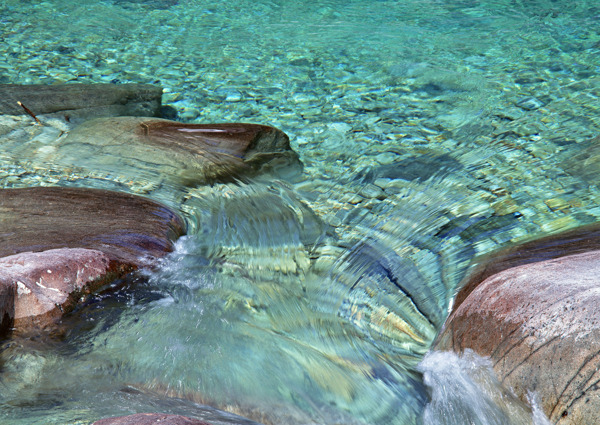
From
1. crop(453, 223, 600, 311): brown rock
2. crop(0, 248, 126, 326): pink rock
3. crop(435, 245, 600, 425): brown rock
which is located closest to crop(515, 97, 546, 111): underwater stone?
crop(453, 223, 600, 311): brown rock

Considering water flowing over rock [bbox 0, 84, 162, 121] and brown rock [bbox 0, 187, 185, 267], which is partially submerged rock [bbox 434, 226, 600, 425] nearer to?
brown rock [bbox 0, 187, 185, 267]

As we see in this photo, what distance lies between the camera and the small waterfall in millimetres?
2244

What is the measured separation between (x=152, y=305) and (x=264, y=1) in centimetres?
775

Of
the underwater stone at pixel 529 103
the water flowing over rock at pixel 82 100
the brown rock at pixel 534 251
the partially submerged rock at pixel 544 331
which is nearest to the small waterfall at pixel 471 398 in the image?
the partially submerged rock at pixel 544 331

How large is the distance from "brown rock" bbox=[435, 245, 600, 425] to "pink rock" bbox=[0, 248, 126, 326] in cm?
196

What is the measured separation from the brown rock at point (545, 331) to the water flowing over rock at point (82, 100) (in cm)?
443

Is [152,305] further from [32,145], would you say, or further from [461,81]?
[461,81]

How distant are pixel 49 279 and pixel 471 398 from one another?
7.20 feet

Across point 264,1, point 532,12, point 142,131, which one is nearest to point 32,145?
point 142,131

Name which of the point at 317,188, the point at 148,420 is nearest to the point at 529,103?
the point at 317,188

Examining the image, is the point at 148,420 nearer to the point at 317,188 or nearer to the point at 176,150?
the point at 317,188

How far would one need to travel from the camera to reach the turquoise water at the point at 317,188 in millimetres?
2533

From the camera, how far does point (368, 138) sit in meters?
5.45

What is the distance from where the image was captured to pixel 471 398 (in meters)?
2.46
